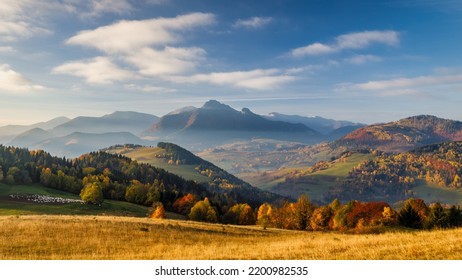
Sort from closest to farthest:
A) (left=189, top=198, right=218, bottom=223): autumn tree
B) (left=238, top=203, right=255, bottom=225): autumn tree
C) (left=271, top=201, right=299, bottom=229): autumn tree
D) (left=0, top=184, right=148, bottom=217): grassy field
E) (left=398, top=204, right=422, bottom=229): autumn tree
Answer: (left=398, top=204, right=422, bottom=229): autumn tree < (left=0, top=184, right=148, bottom=217): grassy field < (left=271, top=201, right=299, bottom=229): autumn tree < (left=189, top=198, right=218, bottom=223): autumn tree < (left=238, top=203, right=255, bottom=225): autumn tree

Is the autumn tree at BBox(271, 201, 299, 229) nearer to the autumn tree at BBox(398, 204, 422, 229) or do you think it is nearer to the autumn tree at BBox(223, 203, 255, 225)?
the autumn tree at BBox(223, 203, 255, 225)

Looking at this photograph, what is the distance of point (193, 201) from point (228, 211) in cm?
1997

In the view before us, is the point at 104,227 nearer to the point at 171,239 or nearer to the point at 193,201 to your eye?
the point at 171,239

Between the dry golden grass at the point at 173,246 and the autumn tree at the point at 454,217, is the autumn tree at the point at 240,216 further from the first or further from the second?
the dry golden grass at the point at 173,246

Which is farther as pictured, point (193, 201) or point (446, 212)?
point (193, 201)

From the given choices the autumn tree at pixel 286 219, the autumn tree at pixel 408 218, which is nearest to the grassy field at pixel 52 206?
the autumn tree at pixel 286 219

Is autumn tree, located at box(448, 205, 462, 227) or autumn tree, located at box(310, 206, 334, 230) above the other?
autumn tree, located at box(448, 205, 462, 227)

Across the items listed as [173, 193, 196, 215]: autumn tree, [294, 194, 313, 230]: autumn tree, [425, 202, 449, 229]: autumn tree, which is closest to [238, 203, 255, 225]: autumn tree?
[173, 193, 196, 215]: autumn tree

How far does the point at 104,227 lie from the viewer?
42.9 meters

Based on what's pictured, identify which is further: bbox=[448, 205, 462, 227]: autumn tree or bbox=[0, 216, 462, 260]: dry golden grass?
bbox=[448, 205, 462, 227]: autumn tree

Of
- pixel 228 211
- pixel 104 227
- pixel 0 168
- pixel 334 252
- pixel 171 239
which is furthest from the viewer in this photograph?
pixel 0 168

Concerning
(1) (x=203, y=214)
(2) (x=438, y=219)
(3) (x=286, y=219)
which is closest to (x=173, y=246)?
(2) (x=438, y=219)
